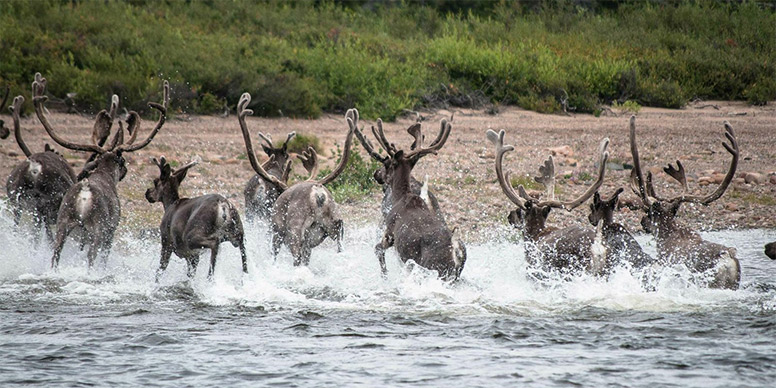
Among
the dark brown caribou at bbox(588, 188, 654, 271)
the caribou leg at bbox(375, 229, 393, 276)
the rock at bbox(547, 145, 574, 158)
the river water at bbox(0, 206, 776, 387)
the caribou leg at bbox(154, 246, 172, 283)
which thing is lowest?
the river water at bbox(0, 206, 776, 387)

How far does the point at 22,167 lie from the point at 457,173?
8.05 meters

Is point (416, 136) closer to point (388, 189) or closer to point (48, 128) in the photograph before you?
point (388, 189)

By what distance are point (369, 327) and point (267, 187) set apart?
3.84 metres

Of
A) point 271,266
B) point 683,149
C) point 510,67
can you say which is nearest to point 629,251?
point 271,266

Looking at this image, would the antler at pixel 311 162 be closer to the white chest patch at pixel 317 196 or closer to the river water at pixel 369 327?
the white chest patch at pixel 317 196

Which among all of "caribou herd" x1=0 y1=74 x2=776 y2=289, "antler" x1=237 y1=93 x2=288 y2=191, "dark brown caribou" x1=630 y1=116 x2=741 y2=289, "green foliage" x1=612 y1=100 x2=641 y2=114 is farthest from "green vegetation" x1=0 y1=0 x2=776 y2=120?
"dark brown caribou" x1=630 y1=116 x2=741 y2=289

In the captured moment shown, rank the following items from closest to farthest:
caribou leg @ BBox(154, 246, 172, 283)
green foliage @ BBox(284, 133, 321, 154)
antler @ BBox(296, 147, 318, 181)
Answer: caribou leg @ BBox(154, 246, 172, 283) → antler @ BBox(296, 147, 318, 181) → green foliage @ BBox(284, 133, 321, 154)

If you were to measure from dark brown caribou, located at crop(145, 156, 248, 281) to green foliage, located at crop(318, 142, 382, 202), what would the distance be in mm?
5747

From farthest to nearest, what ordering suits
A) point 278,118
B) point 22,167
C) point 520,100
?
1. point 520,100
2. point 278,118
3. point 22,167

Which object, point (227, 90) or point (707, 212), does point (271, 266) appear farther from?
point (227, 90)

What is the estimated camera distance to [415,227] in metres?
10.2

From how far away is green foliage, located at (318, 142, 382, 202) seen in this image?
1653cm

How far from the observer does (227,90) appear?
70.5ft

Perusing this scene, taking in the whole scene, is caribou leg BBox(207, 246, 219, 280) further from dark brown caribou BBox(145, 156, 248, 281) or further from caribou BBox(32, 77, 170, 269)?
caribou BBox(32, 77, 170, 269)
